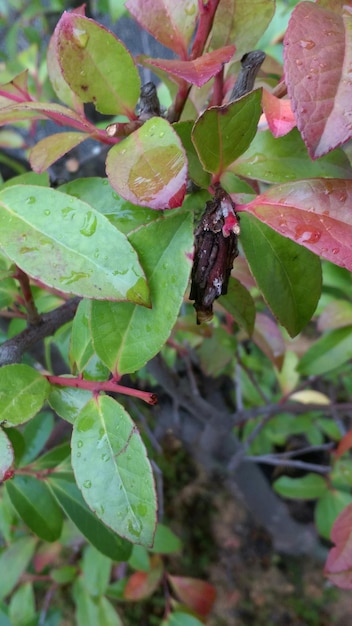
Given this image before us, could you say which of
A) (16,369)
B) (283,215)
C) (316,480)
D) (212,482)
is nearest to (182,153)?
(283,215)

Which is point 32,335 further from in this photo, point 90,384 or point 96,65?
point 96,65

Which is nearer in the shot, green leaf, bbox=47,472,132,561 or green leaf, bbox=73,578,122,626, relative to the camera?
green leaf, bbox=47,472,132,561

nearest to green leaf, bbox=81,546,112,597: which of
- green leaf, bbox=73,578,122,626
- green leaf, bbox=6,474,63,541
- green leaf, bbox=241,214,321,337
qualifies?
green leaf, bbox=73,578,122,626

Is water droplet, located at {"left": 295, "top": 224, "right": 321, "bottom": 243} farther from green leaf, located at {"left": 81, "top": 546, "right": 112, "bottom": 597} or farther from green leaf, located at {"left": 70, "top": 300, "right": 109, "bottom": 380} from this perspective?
green leaf, located at {"left": 81, "top": 546, "right": 112, "bottom": 597}

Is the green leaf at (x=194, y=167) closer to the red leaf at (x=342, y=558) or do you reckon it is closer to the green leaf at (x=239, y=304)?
the green leaf at (x=239, y=304)

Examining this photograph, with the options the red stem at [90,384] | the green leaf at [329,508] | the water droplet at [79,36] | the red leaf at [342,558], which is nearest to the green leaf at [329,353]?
the red leaf at [342,558]

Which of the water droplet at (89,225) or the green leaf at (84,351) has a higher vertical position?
the water droplet at (89,225)

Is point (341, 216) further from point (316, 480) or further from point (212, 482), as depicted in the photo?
point (212, 482)

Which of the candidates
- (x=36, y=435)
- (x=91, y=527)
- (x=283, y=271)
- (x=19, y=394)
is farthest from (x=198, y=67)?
(x=36, y=435)
